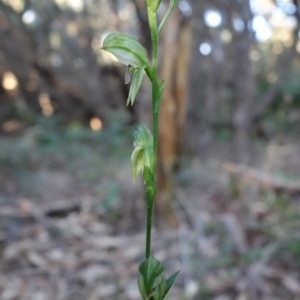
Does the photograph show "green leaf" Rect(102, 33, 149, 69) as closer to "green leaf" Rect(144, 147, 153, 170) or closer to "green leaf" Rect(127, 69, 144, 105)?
"green leaf" Rect(127, 69, 144, 105)

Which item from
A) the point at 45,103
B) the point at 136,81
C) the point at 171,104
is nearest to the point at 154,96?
the point at 136,81

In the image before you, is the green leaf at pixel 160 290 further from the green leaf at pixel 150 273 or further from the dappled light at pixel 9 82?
the dappled light at pixel 9 82

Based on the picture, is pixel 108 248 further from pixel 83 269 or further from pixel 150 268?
pixel 150 268

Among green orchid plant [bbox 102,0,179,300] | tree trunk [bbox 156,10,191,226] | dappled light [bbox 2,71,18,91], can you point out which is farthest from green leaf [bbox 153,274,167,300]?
dappled light [bbox 2,71,18,91]

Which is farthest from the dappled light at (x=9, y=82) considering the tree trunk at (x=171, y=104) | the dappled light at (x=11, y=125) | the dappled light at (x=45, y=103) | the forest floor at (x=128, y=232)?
the tree trunk at (x=171, y=104)

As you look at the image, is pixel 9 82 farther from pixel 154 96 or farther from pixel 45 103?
pixel 154 96

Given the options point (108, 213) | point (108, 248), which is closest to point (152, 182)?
point (108, 248)
